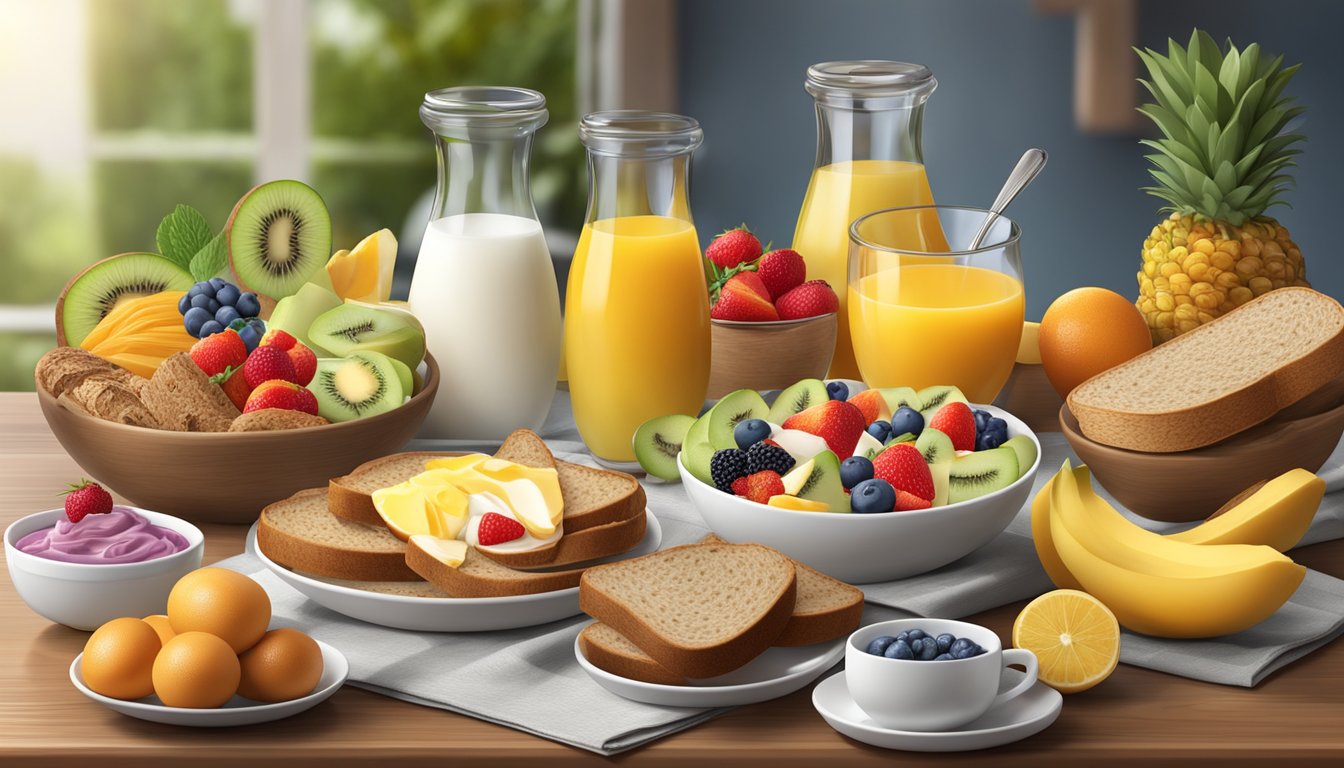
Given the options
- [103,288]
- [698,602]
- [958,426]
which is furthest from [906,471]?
[103,288]

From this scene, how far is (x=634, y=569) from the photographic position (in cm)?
114

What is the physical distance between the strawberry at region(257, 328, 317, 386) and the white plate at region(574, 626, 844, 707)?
1.66 feet

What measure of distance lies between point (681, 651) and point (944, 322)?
67 cm

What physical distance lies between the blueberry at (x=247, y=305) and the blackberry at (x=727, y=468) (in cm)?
57

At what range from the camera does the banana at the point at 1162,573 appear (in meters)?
1.10

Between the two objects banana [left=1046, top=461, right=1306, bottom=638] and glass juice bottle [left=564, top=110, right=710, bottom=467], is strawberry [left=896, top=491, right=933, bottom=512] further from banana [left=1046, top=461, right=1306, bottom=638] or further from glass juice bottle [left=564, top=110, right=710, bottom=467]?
glass juice bottle [left=564, top=110, right=710, bottom=467]

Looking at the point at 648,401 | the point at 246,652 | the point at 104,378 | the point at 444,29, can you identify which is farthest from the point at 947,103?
the point at 246,652

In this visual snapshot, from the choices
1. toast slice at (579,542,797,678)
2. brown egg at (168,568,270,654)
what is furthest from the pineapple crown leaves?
brown egg at (168,568,270,654)

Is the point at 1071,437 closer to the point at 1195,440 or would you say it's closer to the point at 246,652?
the point at 1195,440

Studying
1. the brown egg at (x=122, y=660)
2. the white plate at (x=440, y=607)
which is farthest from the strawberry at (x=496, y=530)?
the brown egg at (x=122, y=660)

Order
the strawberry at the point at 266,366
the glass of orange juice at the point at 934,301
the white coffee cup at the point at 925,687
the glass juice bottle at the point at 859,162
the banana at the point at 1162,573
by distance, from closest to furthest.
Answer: the white coffee cup at the point at 925,687
the banana at the point at 1162,573
the strawberry at the point at 266,366
the glass of orange juice at the point at 934,301
the glass juice bottle at the point at 859,162

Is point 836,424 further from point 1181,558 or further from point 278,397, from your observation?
point 278,397

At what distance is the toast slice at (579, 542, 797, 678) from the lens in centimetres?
102

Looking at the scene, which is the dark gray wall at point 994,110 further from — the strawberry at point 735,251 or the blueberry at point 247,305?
the blueberry at point 247,305
